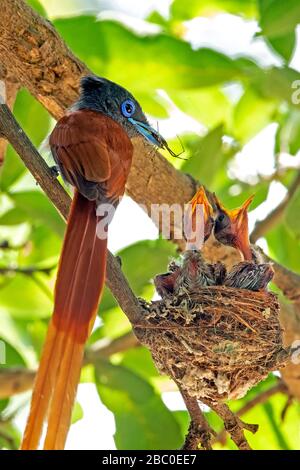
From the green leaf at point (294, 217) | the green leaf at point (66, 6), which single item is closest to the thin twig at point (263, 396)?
the green leaf at point (294, 217)

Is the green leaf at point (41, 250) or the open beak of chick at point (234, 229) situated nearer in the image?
the open beak of chick at point (234, 229)

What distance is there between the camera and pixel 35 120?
4680 mm

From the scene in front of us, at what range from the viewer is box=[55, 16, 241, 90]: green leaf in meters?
4.83

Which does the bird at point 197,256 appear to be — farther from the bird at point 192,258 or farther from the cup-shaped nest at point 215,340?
the cup-shaped nest at point 215,340

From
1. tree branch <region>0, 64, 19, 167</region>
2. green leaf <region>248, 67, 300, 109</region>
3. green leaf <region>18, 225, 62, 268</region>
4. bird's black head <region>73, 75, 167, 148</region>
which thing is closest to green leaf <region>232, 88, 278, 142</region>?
green leaf <region>248, 67, 300, 109</region>

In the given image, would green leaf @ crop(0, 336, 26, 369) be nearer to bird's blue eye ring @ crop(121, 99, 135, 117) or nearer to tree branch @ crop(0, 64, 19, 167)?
tree branch @ crop(0, 64, 19, 167)

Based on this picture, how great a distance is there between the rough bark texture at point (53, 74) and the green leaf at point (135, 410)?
100 centimetres

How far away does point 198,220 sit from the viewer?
4.38 metres

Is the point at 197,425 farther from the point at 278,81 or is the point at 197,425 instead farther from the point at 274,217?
A: the point at 278,81

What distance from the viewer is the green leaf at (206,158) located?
4809 millimetres

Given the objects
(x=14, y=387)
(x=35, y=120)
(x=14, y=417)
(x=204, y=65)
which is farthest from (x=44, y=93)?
(x=14, y=417)

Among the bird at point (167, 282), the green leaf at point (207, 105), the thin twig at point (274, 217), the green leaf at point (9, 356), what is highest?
the green leaf at point (207, 105)

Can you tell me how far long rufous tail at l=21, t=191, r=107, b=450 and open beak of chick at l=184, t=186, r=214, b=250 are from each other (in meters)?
1.14
